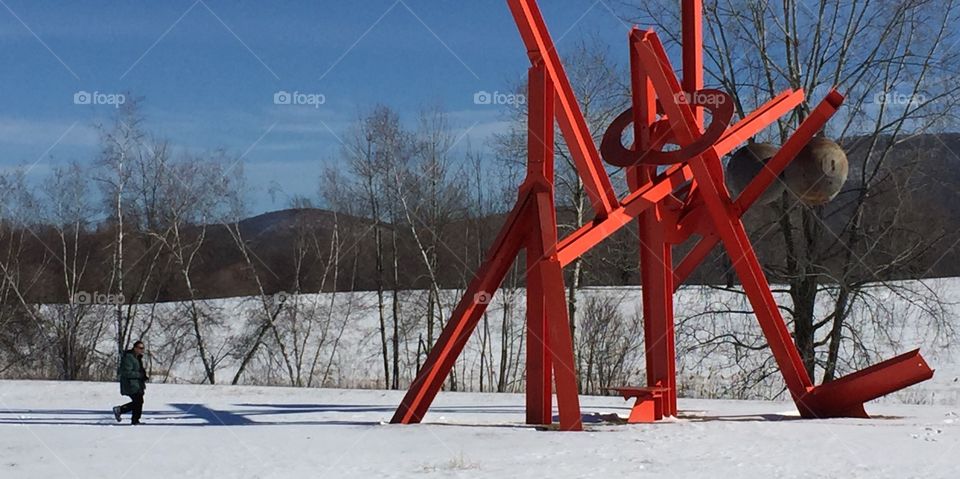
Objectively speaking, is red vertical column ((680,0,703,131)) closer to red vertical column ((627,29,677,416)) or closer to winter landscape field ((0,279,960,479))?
red vertical column ((627,29,677,416))

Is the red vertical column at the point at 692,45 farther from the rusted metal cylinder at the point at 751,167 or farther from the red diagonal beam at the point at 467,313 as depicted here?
the red diagonal beam at the point at 467,313

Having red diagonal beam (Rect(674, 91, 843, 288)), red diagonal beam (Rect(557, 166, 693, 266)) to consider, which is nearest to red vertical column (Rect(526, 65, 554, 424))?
red diagonal beam (Rect(557, 166, 693, 266))

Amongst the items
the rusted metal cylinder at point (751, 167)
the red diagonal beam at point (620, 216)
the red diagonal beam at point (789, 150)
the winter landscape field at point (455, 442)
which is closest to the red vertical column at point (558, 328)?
the red diagonal beam at point (620, 216)

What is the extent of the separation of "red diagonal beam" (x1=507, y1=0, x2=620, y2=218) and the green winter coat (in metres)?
6.01

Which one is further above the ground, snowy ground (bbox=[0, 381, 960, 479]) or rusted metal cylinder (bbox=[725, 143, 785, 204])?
rusted metal cylinder (bbox=[725, 143, 785, 204])

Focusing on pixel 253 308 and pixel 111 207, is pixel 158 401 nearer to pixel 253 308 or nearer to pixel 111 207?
pixel 111 207

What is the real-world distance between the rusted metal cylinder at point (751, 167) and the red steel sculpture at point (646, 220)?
9.8 inches

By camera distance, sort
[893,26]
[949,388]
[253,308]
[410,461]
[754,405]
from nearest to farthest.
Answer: [410,461], [754,405], [893,26], [949,388], [253,308]

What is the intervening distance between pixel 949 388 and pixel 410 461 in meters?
19.0

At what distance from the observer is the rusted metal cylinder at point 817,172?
12547mm

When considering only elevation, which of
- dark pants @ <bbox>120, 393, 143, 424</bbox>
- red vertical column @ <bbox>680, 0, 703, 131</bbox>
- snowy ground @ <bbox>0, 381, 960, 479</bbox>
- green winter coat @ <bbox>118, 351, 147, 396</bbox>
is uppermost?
red vertical column @ <bbox>680, 0, 703, 131</bbox>

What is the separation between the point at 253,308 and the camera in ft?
107

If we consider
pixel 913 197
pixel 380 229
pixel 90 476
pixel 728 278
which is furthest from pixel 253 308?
pixel 90 476

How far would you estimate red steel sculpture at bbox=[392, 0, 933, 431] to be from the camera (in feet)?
38.7
